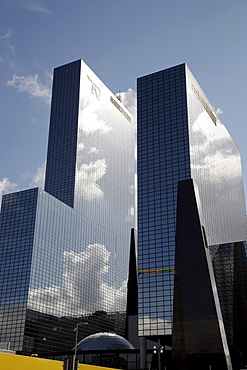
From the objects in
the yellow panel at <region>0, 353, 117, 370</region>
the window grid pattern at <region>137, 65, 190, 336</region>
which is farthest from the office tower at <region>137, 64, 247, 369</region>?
the yellow panel at <region>0, 353, 117, 370</region>

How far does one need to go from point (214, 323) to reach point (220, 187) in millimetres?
94903

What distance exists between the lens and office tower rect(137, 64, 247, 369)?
10419 centimetres

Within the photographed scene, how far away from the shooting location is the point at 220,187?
187 meters

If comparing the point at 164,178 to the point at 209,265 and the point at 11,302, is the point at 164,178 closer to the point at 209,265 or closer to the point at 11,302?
the point at 209,265

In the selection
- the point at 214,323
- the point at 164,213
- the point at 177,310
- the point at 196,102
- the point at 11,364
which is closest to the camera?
the point at 11,364

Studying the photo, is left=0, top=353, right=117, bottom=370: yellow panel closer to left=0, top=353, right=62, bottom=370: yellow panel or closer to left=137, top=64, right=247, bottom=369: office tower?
left=0, top=353, right=62, bottom=370: yellow panel

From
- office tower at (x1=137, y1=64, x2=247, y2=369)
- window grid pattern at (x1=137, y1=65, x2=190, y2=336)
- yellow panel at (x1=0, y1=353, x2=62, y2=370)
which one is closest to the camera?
yellow panel at (x1=0, y1=353, x2=62, y2=370)

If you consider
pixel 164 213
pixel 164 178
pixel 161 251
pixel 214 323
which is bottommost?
pixel 214 323

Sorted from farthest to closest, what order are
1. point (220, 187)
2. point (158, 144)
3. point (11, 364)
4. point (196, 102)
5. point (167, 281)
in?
point (220, 187) < point (196, 102) < point (158, 144) < point (167, 281) < point (11, 364)

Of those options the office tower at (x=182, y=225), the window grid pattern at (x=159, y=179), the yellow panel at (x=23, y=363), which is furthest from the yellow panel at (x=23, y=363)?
the window grid pattern at (x=159, y=179)

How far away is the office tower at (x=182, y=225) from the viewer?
104m

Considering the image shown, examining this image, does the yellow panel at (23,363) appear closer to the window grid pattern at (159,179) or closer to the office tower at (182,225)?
the office tower at (182,225)

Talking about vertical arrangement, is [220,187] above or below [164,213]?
above

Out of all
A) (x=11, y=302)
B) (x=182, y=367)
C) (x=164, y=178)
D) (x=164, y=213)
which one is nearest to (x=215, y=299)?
(x=182, y=367)
